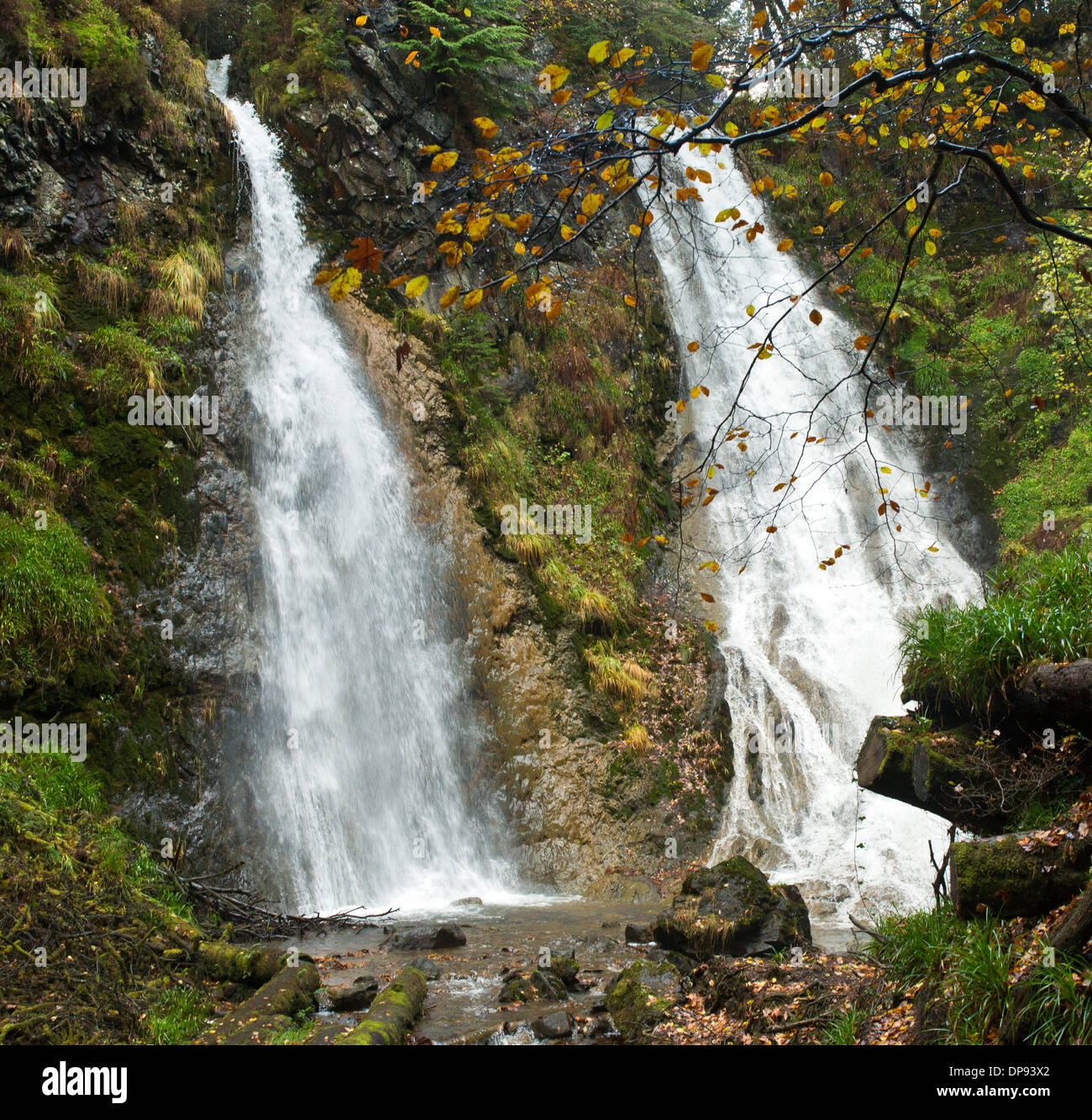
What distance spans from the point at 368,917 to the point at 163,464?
5679 millimetres

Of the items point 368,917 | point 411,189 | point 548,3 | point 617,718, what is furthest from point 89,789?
point 548,3

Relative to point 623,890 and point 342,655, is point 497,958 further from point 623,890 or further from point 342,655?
point 342,655

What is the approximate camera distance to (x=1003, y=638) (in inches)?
211

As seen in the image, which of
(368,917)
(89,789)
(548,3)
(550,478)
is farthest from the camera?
(548,3)

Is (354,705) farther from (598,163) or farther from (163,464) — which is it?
(598,163)

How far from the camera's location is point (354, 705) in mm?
10109

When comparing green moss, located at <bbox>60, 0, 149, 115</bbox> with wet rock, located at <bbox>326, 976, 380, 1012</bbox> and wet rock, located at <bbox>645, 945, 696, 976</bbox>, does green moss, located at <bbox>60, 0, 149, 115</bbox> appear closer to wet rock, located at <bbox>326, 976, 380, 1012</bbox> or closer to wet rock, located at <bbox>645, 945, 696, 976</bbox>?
wet rock, located at <bbox>326, 976, 380, 1012</bbox>

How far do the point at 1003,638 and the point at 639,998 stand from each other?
3365 mm

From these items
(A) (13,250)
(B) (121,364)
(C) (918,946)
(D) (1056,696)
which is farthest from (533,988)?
(A) (13,250)

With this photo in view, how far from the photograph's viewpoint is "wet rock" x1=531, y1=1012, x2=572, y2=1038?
199 inches

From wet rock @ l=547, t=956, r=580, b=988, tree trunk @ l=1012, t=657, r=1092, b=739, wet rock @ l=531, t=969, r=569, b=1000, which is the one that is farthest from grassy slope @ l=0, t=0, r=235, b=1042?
tree trunk @ l=1012, t=657, r=1092, b=739

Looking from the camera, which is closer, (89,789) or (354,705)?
(89,789)

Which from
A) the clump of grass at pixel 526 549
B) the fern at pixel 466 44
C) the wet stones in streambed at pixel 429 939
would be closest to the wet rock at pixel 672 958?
the wet stones in streambed at pixel 429 939
